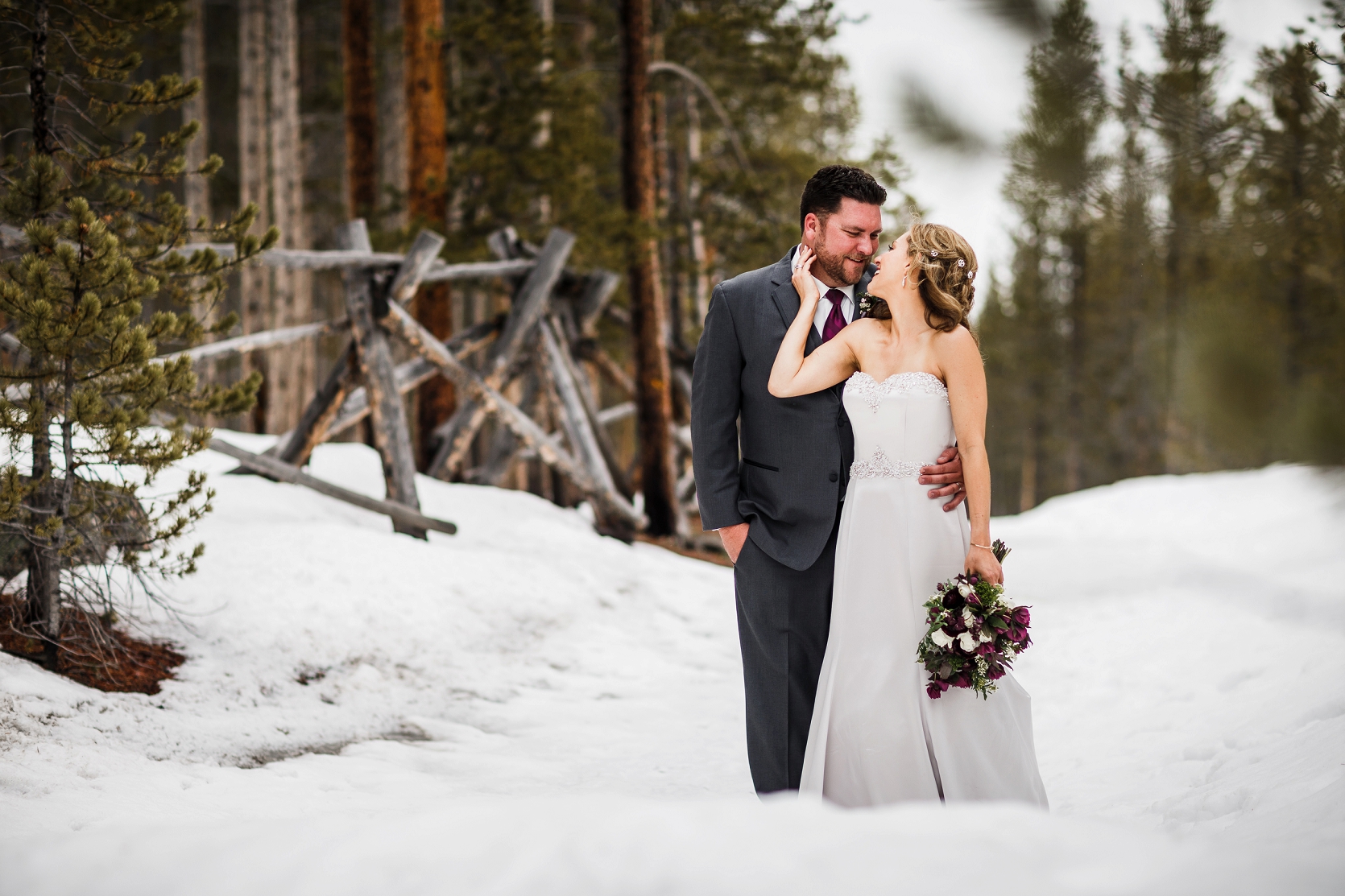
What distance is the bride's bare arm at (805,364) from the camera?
319cm

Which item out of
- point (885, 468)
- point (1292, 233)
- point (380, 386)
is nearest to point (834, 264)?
point (885, 468)

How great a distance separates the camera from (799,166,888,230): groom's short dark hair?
3223 mm

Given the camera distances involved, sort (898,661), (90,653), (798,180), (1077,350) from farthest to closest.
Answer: (1077,350) < (798,180) < (90,653) < (898,661)

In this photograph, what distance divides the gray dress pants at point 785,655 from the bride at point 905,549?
0.11m

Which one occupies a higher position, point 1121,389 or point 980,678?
point 980,678

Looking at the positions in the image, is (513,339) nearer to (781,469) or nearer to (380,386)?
(380,386)

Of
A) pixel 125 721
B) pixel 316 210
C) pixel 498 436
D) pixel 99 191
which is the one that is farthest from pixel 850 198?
pixel 316 210

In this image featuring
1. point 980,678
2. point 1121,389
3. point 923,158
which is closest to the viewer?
point 980,678

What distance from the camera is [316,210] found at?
20.3 m

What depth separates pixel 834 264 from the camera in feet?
11.0

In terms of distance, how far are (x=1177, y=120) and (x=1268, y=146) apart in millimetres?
341

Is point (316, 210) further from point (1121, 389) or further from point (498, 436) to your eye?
point (1121, 389)

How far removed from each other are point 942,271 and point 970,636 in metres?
1.11

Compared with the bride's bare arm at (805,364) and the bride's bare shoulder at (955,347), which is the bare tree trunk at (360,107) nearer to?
the bride's bare arm at (805,364)
